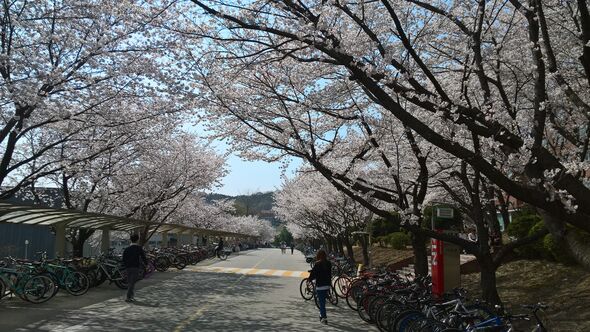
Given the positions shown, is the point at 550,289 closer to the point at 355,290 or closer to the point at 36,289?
the point at 355,290

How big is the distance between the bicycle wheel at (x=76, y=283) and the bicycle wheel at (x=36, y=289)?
1543 mm

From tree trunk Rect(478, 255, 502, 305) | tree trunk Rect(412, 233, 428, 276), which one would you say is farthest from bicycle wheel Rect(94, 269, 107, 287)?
tree trunk Rect(478, 255, 502, 305)

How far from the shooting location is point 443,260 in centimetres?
1245

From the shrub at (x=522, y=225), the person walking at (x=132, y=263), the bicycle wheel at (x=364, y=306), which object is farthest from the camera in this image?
the shrub at (x=522, y=225)

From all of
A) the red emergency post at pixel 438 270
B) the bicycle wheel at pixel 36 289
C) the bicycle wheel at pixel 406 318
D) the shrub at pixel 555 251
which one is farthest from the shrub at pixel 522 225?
the bicycle wheel at pixel 36 289

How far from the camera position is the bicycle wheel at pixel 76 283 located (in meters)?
13.5

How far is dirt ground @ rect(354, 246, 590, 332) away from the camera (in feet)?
30.7

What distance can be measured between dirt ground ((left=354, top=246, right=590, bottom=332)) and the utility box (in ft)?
4.02

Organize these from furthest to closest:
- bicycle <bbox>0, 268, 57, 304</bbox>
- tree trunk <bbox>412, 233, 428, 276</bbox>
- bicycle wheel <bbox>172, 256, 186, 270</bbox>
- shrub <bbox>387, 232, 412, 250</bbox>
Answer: shrub <bbox>387, 232, 412, 250</bbox> < bicycle wheel <bbox>172, 256, 186, 270</bbox> < tree trunk <bbox>412, 233, 428, 276</bbox> < bicycle <bbox>0, 268, 57, 304</bbox>

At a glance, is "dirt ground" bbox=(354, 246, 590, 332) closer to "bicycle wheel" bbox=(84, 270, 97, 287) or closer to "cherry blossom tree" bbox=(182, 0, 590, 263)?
"cherry blossom tree" bbox=(182, 0, 590, 263)

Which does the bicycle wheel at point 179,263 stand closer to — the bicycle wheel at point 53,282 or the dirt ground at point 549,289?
the bicycle wheel at point 53,282

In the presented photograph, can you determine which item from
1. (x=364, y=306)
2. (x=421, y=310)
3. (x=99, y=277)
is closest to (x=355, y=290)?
(x=364, y=306)

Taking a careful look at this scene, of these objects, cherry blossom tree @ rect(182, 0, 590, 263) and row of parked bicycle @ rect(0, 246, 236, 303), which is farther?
row of parked bicycle @ rect(0, 246, 236, 303)

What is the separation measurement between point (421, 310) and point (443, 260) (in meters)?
4.03
